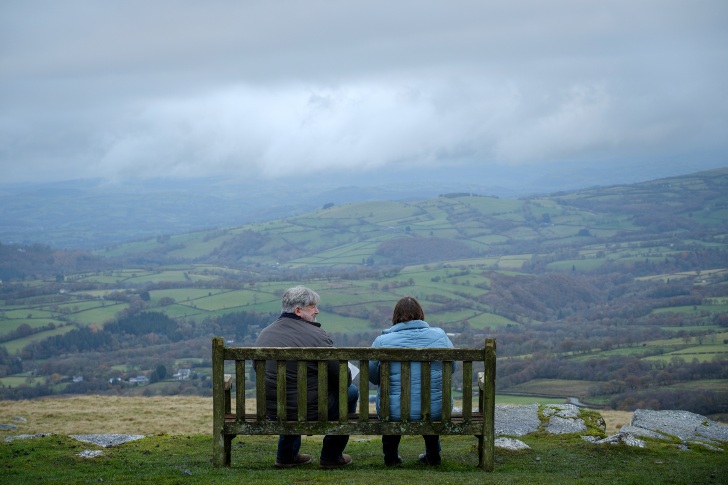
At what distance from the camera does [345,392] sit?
30.1 feet

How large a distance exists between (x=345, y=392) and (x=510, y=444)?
4080 millimetres

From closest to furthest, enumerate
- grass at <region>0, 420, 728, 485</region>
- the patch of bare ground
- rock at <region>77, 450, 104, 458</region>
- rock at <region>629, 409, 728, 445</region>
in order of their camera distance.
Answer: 1. grass at <region>0, 420, 728, 485</region>
2. rock at <region>77, 450, 104, 458</region>
3. rock at <region>629, 409, 728, 445</region>
4. the patch of bare ground

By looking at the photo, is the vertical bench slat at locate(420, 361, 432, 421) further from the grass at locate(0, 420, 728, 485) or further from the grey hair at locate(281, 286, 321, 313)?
the grey hair at locate(281, 286, 321, 313)

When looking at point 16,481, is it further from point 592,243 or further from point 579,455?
point 592,243

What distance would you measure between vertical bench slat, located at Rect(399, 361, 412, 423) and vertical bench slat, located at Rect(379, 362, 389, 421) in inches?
7.3

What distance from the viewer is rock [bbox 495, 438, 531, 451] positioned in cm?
1167

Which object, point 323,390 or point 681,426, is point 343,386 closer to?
point 323,390

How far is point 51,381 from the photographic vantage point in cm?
6234

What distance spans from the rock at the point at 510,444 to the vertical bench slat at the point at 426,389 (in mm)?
2931

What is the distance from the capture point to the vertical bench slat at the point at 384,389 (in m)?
9.22

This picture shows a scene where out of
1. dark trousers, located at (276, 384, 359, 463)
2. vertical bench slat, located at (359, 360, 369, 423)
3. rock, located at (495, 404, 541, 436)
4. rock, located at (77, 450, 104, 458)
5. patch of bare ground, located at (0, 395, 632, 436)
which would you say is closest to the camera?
vertical bench slat, located at (359, 360, 369, 423)

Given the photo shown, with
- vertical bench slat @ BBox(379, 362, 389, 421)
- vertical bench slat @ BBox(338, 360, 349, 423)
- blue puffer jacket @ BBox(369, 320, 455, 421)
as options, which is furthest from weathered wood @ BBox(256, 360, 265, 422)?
vertical bench slat @ BBox(379, 362, 389, 421)

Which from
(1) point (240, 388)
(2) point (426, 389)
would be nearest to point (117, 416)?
(1) point (240, 388)

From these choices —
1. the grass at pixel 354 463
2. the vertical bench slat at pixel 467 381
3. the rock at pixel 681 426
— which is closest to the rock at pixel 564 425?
the grass at pixel 354 463
